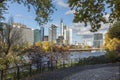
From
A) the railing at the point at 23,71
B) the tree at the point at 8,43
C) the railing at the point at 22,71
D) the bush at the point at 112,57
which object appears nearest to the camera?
the railing at the point at 22,71

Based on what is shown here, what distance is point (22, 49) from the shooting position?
3216cm

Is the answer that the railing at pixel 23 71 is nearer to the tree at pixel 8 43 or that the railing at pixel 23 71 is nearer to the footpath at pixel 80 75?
the footpath at pixel 80 75

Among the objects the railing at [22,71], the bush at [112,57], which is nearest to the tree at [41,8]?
the railing at [22,71]

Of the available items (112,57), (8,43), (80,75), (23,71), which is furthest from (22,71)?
(112,57)

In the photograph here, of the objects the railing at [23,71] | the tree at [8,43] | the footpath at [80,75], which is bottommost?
the footpath at [80,75]

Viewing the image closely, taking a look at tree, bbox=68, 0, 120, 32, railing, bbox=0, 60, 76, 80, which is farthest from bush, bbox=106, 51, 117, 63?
tree, bbox=68, 0, 120, 32

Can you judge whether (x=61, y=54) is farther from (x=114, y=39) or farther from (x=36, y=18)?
(x=36, y=18)

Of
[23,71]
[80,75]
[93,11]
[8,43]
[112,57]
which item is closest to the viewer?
[93,11]

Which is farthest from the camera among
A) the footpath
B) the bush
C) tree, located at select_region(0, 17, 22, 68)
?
the bush

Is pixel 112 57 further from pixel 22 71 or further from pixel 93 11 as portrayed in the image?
pixel 93 11

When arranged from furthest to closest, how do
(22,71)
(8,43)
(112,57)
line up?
(112,57)
(8,43)
(22,71)

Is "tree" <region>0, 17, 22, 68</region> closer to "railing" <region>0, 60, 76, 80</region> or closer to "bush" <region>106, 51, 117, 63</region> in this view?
"railing" <region>0, 60, 76, 80</region>

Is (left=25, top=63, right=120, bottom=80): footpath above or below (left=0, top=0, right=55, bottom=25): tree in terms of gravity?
below

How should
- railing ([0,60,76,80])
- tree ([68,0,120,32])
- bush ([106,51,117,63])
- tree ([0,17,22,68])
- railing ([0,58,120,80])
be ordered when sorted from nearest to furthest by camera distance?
tree ([68,0,120,32]) → railing ([0,60,76,80]) → railing ([0,58,120,80]) → tree ([0,17,22,68]) → bush ([106,51,117,63])
